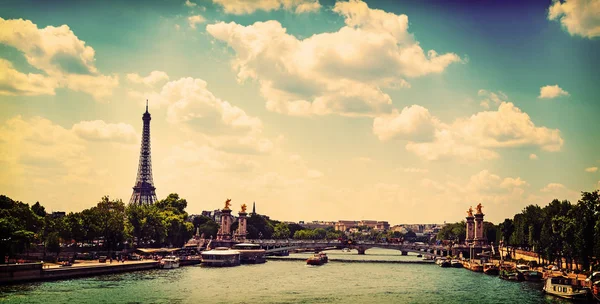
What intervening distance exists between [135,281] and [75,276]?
6.88 m

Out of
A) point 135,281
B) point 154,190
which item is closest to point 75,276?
point 135,281

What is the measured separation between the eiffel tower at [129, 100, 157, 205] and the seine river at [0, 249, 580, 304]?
230 ft

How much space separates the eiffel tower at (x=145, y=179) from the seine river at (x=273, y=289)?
7026 centimetres

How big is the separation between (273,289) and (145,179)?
102108 mm

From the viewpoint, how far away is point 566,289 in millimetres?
66000

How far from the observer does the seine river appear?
209ft

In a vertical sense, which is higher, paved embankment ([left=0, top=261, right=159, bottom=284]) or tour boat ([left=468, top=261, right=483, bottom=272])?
paved embankment ([left=0, top=261, right=159, bottom=284])

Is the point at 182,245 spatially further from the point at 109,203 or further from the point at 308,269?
the point at 308,269

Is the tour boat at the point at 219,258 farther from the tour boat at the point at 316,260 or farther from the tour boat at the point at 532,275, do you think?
the tour boat at the point at 532,275

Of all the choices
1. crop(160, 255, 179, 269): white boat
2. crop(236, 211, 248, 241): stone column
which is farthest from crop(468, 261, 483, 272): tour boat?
crop(236, 211, 248, 241): stone column

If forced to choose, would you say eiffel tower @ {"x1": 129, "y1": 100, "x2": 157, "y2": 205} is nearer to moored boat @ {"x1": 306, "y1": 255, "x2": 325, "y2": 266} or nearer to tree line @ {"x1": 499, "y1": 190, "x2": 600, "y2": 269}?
moored boat @ {"x1": 306, "y1": 255, "x2": 325, "y2": 266}

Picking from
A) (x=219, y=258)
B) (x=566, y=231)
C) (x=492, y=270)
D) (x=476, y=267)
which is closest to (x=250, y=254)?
(x=219, y=258)

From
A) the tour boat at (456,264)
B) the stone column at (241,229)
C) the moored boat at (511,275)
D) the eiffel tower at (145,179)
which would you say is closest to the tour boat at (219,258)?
the tour boat at (456,264)

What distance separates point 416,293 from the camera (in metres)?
73.8
